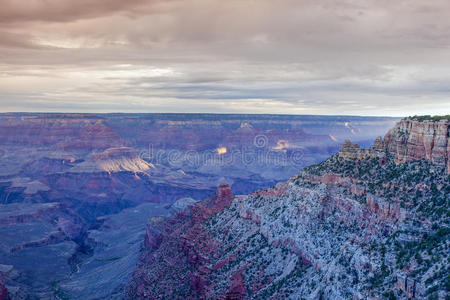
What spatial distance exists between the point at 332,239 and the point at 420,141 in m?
13.1

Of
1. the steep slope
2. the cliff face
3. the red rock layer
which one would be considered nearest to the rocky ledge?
the cliff face

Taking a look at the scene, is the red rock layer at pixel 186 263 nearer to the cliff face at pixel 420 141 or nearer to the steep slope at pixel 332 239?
the steep slope at pixel 332 239

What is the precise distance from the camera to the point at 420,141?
4344 cm

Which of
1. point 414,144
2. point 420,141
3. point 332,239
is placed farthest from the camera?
point 332,239

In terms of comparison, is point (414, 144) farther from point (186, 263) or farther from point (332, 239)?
point (186, 263)

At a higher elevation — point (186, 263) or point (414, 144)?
point (414, 144)

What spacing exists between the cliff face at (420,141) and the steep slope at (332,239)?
24cm

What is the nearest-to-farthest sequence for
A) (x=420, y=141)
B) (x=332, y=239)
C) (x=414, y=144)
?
(x=420, y=141) → (x=414, y=144) → (x=332, y=239)

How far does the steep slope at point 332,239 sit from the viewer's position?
35688 mm

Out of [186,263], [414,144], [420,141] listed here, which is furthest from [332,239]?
[186,263]

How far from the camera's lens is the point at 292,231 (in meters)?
52.8

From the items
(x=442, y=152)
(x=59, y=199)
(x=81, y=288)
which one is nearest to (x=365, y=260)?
(x=442, y=152)

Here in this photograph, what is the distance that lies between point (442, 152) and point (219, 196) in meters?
46.6

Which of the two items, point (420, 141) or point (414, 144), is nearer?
point (420, 141)
